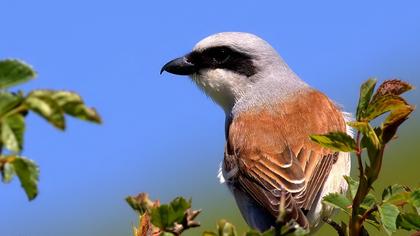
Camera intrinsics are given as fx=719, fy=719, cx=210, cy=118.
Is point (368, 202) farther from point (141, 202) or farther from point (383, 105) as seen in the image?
point (141, 202)

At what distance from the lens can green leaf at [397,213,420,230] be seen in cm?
127

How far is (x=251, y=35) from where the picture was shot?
14.8 feet

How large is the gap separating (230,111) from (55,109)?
3628 mm

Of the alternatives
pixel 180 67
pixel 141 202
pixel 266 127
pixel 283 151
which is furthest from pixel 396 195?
pixel 180 67

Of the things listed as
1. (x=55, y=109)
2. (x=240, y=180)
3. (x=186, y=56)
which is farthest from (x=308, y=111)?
(x=55, y=109)

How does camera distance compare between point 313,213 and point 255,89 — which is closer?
point 313,213

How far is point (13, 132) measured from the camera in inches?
30.5

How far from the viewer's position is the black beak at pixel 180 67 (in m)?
4.52

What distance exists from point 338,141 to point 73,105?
0.62 metres

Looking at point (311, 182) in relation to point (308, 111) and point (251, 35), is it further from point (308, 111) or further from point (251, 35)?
point (251, 35)

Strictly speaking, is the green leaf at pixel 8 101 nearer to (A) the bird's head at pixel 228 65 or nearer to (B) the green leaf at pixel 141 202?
(B) the green leaf at pixel 141 202

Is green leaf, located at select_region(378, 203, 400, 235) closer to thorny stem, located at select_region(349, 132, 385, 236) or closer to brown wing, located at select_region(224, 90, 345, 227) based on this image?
thorny stem, located at select_region(349, 132, 385, 236)

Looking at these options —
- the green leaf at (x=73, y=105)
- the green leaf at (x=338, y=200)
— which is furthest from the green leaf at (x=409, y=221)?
the green leaf at (x=73, y=105)

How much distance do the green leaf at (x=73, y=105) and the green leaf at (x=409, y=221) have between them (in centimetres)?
71
